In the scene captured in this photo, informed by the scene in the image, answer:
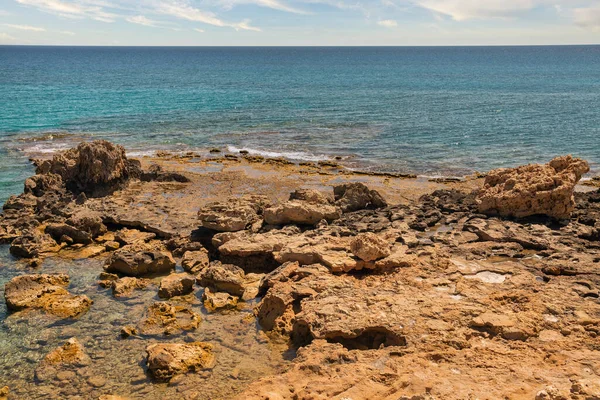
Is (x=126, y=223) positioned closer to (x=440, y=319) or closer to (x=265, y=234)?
(x=265, y=234)

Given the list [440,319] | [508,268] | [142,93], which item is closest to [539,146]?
[508,268]

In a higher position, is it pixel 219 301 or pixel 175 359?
pixel 219 301

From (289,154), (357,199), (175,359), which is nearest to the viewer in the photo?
(175,359)

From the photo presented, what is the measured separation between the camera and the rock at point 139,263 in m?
19.3

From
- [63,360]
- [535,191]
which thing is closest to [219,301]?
[63,360]

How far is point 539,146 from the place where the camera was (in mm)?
44875

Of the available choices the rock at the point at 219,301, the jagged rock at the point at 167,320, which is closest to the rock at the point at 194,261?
the rock at the point at 219,301

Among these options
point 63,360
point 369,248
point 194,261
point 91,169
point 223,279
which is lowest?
point 63,360

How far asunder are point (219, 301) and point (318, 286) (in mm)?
3389

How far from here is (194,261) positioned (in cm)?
2028

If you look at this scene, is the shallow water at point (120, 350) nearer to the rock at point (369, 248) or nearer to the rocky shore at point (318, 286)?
the rocky shore at point (318, 286)

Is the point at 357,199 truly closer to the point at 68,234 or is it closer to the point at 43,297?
the point at 68,234

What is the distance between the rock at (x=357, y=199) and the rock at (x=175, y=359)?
12660 millimetres

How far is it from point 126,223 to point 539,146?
36013 millimetres
